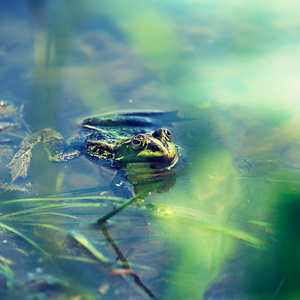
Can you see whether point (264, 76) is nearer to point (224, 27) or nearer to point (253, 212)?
point (224, 27)

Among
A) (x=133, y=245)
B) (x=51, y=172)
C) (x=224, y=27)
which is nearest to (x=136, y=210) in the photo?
(x=133, y=245)

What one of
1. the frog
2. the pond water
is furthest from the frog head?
the pond water

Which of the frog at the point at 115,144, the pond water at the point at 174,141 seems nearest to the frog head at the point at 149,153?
the frog at the point at 115,144

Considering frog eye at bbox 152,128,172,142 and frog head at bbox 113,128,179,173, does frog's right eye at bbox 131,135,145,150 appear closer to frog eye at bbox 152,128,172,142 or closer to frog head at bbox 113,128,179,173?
frog head at bbox 113,128,179,173

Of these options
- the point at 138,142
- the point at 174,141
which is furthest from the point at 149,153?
the point at 174,141

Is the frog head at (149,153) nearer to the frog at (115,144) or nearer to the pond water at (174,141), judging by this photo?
the frog at (115,144)

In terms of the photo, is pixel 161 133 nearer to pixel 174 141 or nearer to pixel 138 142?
pixel 138 142

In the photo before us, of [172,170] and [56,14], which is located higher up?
[56,14]
